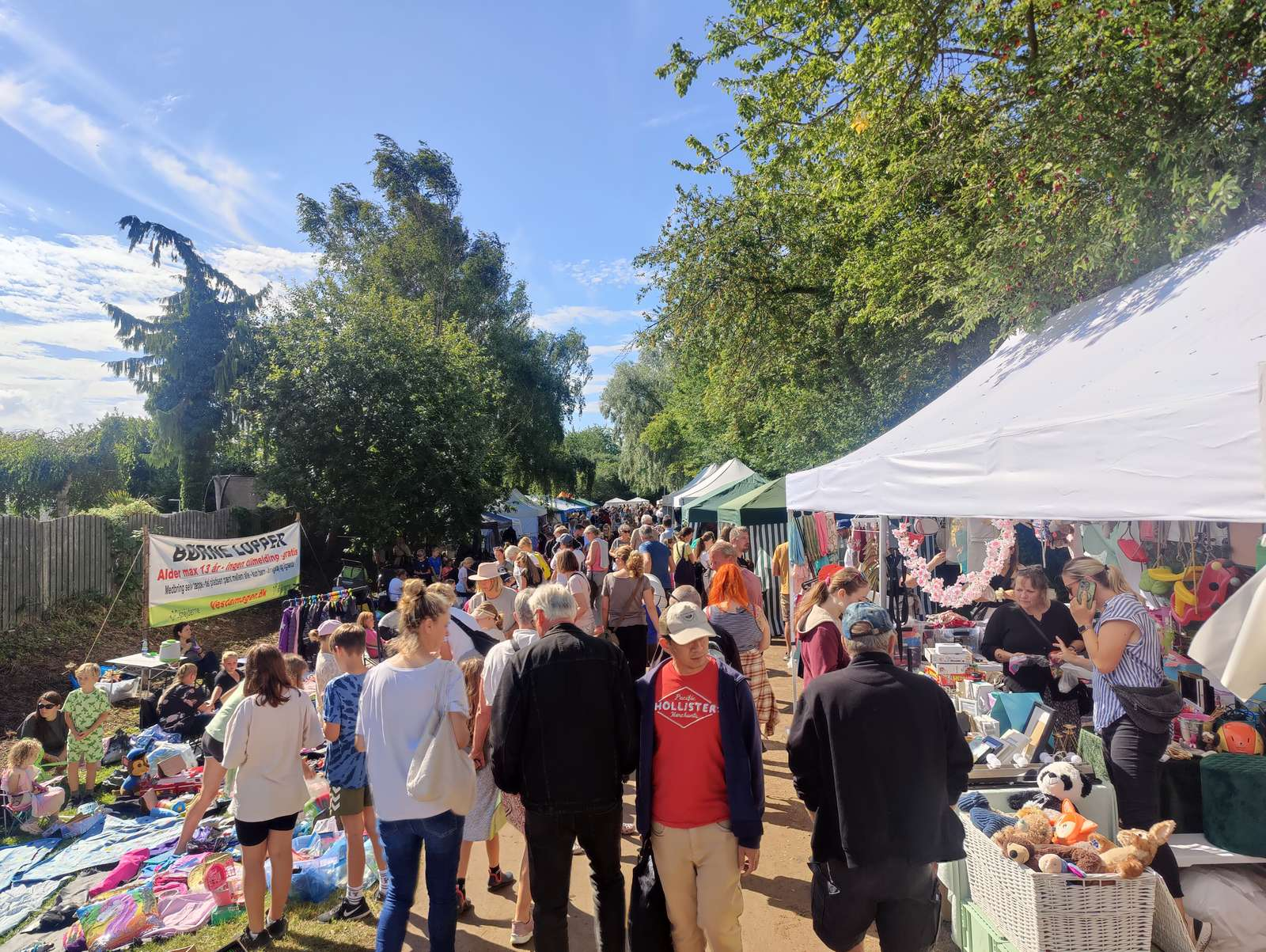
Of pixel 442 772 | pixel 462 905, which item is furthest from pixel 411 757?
pixel 462 905

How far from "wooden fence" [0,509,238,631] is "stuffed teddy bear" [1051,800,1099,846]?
12665 millimetres

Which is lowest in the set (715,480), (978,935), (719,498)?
(978,935)

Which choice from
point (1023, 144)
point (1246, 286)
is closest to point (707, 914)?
point (1246, 286)

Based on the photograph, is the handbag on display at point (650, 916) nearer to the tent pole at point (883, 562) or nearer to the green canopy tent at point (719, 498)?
the tent pole at point (883, 562)

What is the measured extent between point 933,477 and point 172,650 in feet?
30.9

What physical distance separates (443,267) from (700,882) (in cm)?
2523

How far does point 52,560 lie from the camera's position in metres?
11.3

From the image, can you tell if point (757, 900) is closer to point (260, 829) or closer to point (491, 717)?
point (491, 717)

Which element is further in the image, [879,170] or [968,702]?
[879,170]

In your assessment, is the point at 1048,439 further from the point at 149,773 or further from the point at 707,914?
the point at 149,773

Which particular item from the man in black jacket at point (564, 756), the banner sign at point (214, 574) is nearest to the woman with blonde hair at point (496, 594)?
the man in black jacket at point (564, 756)

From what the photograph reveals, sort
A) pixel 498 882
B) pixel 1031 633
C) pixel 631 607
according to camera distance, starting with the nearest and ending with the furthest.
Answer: pixel 498 882
pixel 1031 633
pixel 631 607

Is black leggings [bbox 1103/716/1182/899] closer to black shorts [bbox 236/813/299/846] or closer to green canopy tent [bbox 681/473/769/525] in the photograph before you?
black shorts [bbox 236/813/299/846]

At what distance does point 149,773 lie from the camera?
644 cm
